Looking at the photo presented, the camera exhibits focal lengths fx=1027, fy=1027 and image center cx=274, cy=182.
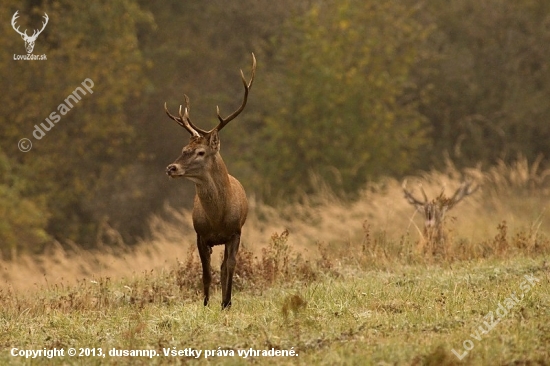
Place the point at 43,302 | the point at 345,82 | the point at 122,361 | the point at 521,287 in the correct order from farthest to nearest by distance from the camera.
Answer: the point at 345,82
the point at 43,302
the point at 521,287
the point at 122,361

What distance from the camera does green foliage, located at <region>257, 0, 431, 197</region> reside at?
2639 cm

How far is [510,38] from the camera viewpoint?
33.6 meters

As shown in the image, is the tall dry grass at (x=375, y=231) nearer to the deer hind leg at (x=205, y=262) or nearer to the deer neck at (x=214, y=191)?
the deer hind leg at (x=205, y=262)

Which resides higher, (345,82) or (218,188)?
(345,82)

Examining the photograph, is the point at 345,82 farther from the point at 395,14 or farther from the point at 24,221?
the point at 24,221

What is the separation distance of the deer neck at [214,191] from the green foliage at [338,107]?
15093 millimetres

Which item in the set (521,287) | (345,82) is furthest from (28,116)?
(521,287)

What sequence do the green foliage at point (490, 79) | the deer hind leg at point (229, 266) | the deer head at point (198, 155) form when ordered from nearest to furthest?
the deer head at point (198, 155)
the deer hind leg at point (229, 266)
the green foliage at point (490, 79)

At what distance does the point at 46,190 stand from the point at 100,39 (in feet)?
15.6
